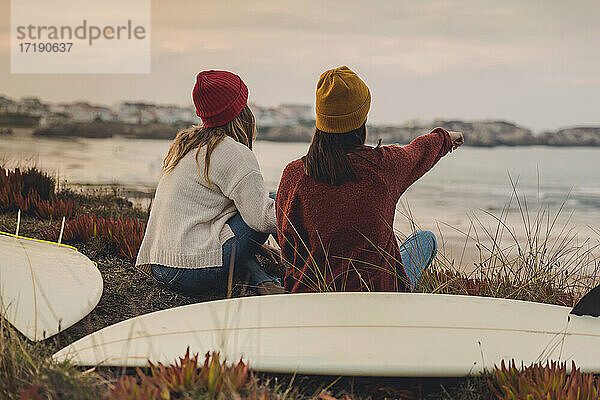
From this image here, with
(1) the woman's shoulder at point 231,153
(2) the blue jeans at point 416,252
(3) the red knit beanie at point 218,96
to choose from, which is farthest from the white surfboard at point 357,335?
(3) the red knit beanie at point 218,96

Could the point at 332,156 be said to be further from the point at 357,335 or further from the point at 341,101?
the point at 357,335

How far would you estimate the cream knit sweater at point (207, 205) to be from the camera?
137 inches

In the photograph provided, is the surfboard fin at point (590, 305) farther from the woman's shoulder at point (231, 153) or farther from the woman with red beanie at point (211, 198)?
the woman's shoulder at point (231, 153)

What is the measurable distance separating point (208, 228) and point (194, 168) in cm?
34

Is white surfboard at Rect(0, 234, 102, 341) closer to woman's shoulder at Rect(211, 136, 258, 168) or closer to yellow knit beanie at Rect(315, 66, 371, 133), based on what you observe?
woman's shoulder at Rect(211, 136, 258, 168)

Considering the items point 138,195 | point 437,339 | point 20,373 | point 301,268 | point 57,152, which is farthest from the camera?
point 57,152

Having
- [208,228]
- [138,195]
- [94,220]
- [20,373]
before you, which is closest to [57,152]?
[138,195]

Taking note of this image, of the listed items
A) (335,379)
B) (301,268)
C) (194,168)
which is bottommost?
(335,379)

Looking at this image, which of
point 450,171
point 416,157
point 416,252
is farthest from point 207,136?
point 450,171

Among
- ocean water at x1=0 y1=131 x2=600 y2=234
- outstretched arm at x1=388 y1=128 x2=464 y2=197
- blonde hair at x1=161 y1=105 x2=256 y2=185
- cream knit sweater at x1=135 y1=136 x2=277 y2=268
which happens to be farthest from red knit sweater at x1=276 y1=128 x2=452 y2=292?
ocean water at x1=0 y1=131 x2=600 y2=234

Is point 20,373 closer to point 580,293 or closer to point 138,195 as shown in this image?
point 580,293

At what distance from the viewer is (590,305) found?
320 centimetres

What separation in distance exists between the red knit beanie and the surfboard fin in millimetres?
1988

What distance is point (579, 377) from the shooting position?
246cm
